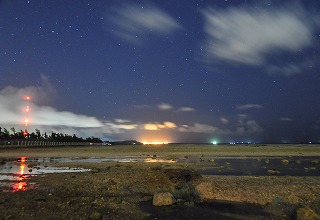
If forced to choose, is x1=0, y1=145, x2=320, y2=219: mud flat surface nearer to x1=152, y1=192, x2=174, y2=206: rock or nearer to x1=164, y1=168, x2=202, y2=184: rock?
x1=164, y1=168, x2=202, y2=184: rock

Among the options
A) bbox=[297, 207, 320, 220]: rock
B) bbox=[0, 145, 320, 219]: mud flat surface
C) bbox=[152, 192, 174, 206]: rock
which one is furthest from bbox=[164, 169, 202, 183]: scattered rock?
bbox=[297, 207, 320, 220]: rock

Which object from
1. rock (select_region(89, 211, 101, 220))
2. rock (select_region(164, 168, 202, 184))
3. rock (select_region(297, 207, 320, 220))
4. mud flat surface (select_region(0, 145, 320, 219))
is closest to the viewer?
rock (select_region(297, 207, 320, 220))

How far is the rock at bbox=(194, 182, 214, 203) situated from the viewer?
1640cm

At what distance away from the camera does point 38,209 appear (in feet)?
46.4

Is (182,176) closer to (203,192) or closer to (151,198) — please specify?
(203,192)

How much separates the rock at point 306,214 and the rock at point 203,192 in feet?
15.5

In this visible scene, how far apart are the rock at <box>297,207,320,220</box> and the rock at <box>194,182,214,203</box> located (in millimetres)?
4731

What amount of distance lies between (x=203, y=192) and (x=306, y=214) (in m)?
5.57

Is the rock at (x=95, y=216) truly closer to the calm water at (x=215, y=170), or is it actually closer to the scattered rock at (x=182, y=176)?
the calm water at (x=215, y=170)

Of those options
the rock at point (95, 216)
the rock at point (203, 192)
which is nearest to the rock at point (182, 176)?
the rock at point (203, 192)

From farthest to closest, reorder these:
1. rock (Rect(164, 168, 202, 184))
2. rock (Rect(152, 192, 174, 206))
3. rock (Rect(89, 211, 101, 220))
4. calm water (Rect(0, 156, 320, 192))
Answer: calm water (Rect(0, 156, 320, 192))
rock (Rect(164, 168, 202, 184))
rock (Rect(152, 192, 174, 206))
rock (Rect(89, 211, 101, 220))

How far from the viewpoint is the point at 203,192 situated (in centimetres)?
1698

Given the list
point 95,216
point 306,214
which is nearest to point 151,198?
point 95,216

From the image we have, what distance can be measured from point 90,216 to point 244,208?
6542 millimetres
